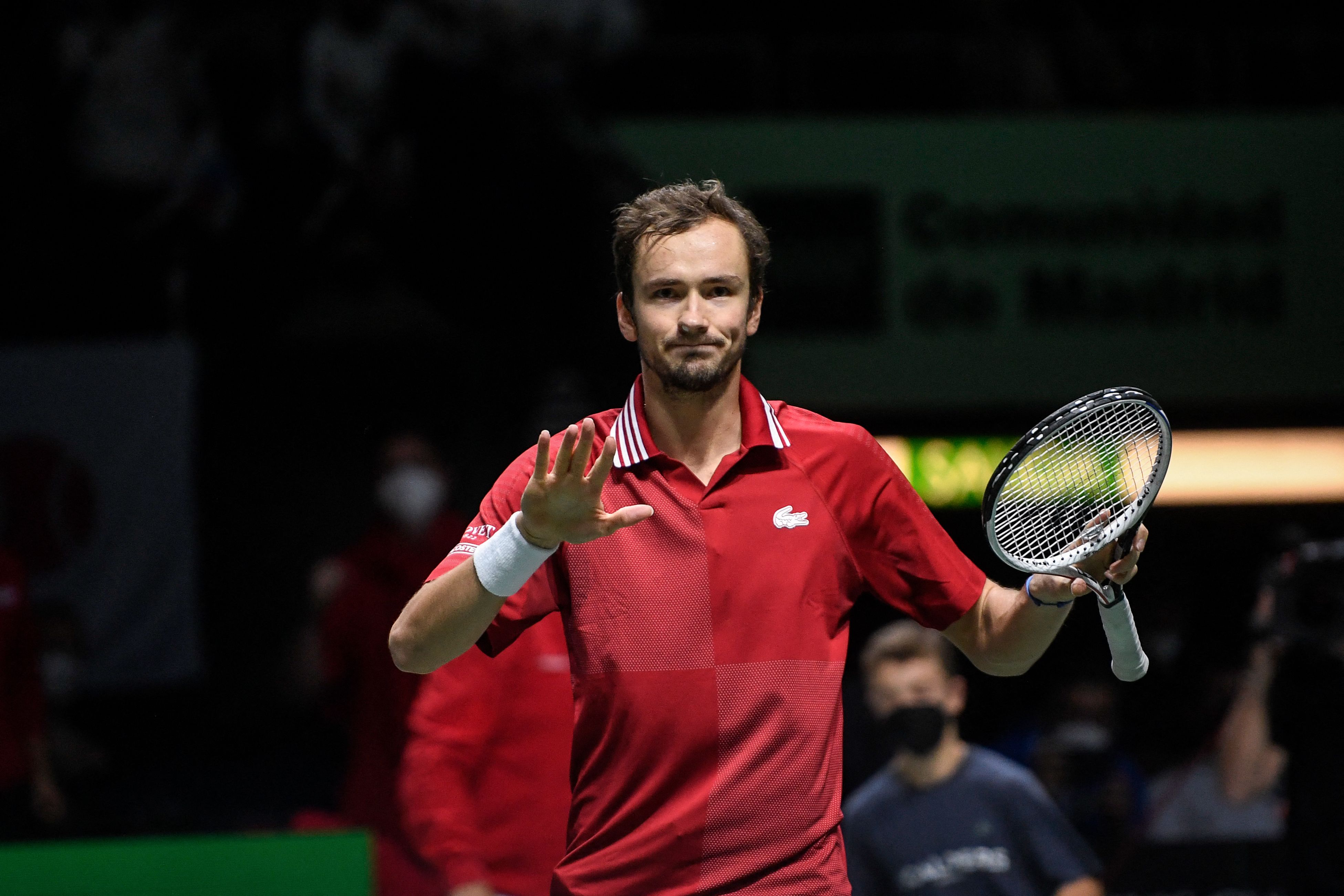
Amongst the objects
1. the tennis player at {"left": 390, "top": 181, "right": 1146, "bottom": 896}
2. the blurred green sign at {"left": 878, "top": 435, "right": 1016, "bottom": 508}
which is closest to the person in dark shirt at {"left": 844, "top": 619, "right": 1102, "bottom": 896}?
the tennis player at {"left": 390, "top": 181, "right": 1146, "bottom": 896}

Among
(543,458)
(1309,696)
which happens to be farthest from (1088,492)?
(1309,696)

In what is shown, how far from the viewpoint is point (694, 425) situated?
288cm

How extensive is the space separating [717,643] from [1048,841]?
87.4 inches

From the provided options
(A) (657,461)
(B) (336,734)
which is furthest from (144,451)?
(A) (657,461)

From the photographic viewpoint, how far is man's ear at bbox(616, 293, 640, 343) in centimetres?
291

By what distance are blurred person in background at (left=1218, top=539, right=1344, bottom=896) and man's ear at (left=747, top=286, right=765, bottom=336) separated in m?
2.52

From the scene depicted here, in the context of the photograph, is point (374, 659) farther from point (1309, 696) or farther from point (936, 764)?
point (1309, 696)

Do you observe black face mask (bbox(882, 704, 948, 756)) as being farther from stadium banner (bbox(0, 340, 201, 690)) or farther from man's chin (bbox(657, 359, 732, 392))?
stadium banner (bbox(0, 340, 201, 690))

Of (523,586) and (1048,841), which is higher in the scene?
(523,586)

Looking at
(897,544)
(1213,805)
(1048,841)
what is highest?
(897,544)

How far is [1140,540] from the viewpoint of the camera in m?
2.75

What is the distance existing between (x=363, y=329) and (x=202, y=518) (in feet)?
5.82

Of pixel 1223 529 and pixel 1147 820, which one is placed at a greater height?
pixel 1223 529

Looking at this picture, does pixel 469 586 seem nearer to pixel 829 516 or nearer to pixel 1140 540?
pixel 829 516
